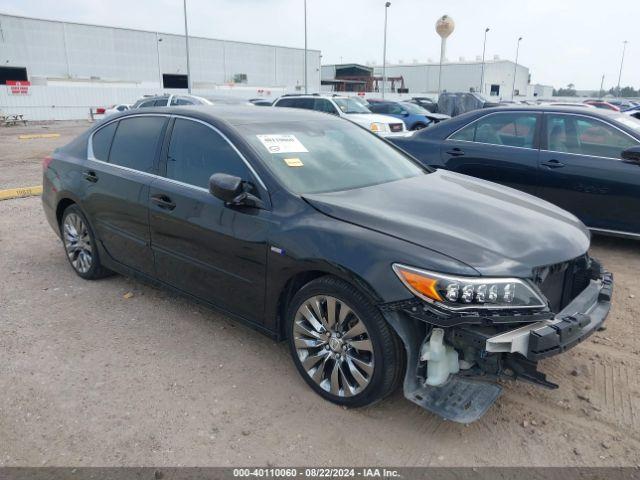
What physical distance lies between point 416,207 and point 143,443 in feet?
6.56

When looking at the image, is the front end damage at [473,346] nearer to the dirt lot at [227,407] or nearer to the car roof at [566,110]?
the dirt lot at [227,407]

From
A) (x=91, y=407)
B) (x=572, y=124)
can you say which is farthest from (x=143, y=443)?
(x=572, y=124)

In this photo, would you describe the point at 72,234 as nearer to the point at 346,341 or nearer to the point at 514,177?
the point at 346,341

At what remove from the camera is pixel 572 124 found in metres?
5.68

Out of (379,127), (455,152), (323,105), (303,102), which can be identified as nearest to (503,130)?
(455,152)

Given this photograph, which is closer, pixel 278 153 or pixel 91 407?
pixel 91 407

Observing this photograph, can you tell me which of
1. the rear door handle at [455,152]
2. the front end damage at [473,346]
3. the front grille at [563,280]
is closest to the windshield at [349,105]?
the rear door handle at [455,152]

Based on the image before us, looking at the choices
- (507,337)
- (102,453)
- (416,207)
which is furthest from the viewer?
(416,207)

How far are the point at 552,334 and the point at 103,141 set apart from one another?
3.91m

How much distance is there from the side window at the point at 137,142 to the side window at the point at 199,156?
0.23 metres

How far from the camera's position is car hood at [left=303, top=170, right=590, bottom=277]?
2.63m

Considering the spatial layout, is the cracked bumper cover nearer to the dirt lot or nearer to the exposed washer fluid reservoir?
the exposed washer fluid reservoir

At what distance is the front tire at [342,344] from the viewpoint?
2.66m

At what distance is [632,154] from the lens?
5152 millimetres
